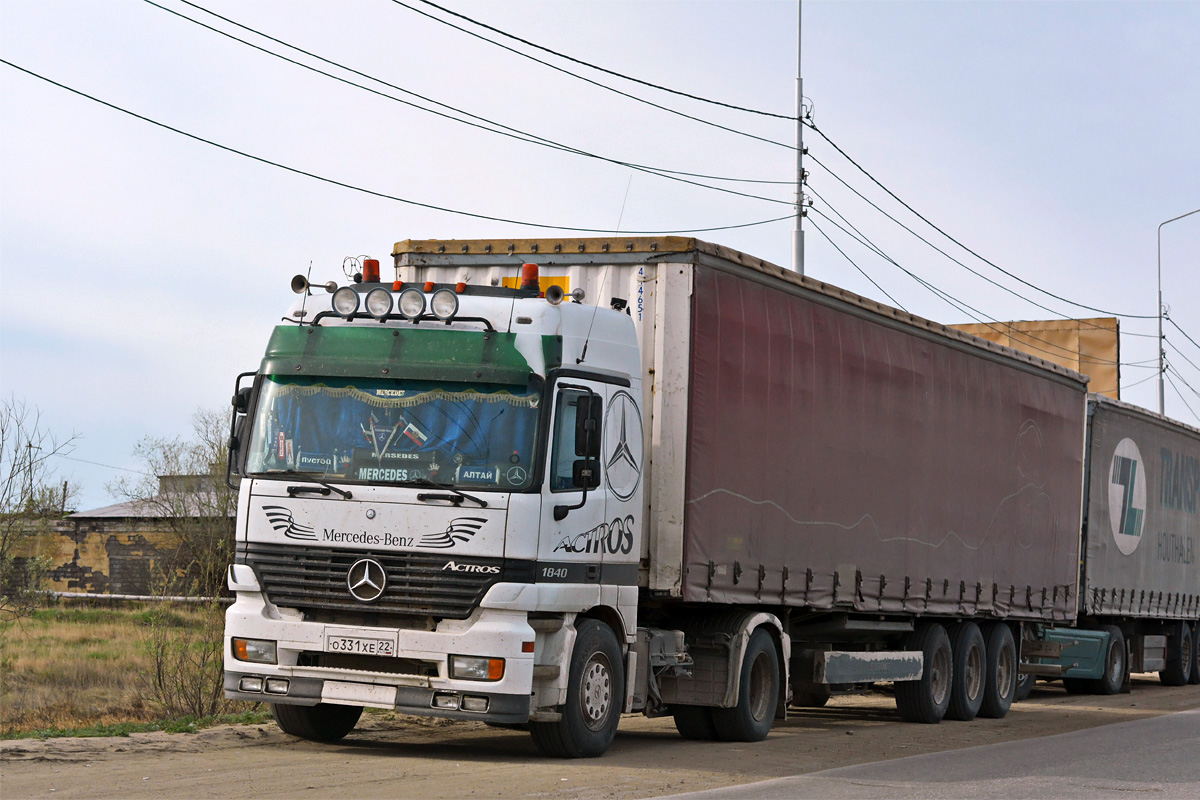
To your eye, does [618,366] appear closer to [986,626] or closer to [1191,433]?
[986,626]

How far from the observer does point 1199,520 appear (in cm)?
2545

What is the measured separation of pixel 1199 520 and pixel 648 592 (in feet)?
56.9

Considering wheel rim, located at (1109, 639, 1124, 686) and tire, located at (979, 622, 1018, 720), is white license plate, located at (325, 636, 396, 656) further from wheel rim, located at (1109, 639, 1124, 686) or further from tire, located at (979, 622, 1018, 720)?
wheel rim, located at (1109, 639, 1124, 686)

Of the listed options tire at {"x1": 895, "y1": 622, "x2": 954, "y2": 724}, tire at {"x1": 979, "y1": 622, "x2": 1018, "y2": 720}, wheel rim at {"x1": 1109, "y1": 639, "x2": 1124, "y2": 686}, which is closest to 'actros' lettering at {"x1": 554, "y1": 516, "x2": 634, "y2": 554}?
tire at {"x1": 895, "y1": 622, "x2": 954, "y2": 724}

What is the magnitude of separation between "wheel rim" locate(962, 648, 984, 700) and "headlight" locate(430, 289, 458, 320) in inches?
363

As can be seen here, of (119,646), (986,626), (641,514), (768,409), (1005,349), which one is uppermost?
(1005,349)

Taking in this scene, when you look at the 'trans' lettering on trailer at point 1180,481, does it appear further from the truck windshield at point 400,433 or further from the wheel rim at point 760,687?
the truck windshield at point 400,433

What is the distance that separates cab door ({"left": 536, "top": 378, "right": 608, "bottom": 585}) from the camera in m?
10.1

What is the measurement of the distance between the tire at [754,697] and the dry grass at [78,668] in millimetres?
5898

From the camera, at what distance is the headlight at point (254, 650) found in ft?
33.4

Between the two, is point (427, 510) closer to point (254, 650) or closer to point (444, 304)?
point (444, 304)

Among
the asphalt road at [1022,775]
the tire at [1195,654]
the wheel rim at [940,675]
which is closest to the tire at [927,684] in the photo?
the wheel rim at [940,675]

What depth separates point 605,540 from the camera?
35.2ft

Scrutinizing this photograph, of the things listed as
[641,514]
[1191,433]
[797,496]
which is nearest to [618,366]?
[641,514]
